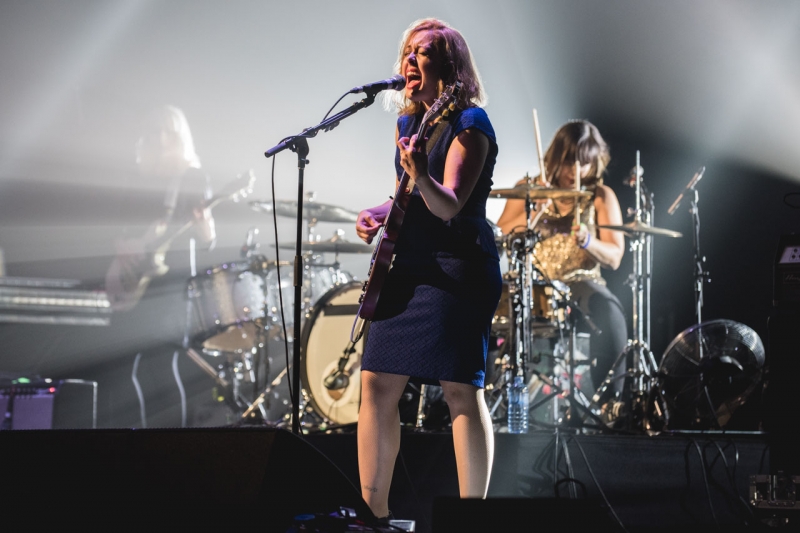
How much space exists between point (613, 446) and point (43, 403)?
3.78 meters

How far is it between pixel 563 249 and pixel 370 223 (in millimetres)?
2921

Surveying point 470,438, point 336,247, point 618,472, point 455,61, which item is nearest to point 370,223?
point 455,61

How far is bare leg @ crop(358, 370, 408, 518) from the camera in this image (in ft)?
7.99

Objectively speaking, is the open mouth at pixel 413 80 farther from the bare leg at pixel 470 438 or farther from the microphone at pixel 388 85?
the bare leg at pixel 470 438

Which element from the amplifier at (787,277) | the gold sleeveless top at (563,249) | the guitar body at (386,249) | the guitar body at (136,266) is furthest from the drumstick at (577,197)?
the guitar body at (136,266)

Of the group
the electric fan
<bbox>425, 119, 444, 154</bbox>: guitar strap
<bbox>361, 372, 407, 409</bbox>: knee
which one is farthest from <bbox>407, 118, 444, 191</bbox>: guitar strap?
the electric fan

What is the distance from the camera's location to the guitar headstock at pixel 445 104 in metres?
2.46

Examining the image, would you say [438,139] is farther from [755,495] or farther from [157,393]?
[157,393]

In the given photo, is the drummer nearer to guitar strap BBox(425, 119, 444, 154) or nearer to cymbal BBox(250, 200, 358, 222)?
cymbal BBox(250, 200, 358, 222)

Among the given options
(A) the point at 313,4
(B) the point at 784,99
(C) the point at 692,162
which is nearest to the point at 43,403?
(A) the point at 313,4

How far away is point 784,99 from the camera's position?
4.76 meters

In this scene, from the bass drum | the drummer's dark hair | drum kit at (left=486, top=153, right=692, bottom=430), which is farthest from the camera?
the drummer's dark hair

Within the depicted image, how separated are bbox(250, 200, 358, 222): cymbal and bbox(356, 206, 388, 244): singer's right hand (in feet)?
8.98

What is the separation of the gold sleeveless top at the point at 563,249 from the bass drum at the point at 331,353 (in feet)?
4.30
